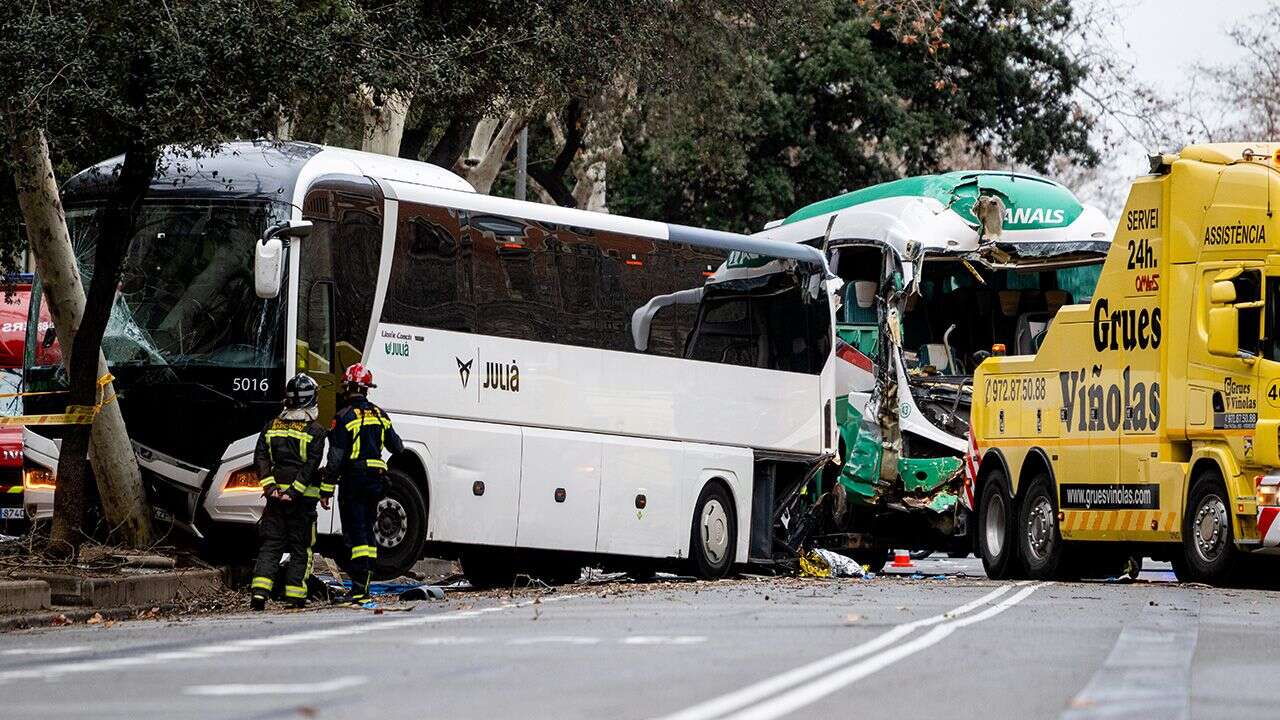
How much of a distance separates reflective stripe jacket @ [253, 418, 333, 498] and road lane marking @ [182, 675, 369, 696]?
6.75 meters

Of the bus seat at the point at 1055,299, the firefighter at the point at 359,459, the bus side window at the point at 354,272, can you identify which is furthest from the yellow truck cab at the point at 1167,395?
the firefighter at the point at 359,459

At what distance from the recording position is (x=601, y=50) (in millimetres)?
23859

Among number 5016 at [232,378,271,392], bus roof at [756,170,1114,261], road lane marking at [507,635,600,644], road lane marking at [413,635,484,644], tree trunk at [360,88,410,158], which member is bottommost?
road lane marking at [413,635,484,644]

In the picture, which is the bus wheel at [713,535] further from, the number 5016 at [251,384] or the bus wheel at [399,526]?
the number 5016 at [251,384]

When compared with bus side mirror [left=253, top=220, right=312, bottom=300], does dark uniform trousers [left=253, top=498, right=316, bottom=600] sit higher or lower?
lower

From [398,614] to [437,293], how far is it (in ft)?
15.5

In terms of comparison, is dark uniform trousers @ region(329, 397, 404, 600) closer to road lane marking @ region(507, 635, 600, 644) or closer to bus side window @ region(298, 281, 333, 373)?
bus side window @ region(298, 281, 333, 373)

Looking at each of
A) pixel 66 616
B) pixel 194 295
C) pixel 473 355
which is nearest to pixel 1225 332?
pixel 473 355

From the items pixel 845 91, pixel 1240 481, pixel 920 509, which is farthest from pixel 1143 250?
pixel 845 91

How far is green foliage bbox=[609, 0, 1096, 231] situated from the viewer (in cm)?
4225

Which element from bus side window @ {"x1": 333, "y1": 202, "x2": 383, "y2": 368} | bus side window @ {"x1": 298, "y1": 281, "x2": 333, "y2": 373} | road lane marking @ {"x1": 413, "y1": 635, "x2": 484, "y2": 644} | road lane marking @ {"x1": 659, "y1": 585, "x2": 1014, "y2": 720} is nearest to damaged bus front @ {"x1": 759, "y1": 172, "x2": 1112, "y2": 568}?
bus side window @ {"x1": 333, "y1": 202, "x2": 383, "y2": 368}

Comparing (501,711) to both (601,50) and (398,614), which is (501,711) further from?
(601,50)

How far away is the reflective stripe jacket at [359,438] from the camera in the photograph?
1756 centimetres

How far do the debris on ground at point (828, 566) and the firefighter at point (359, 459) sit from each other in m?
8.36
